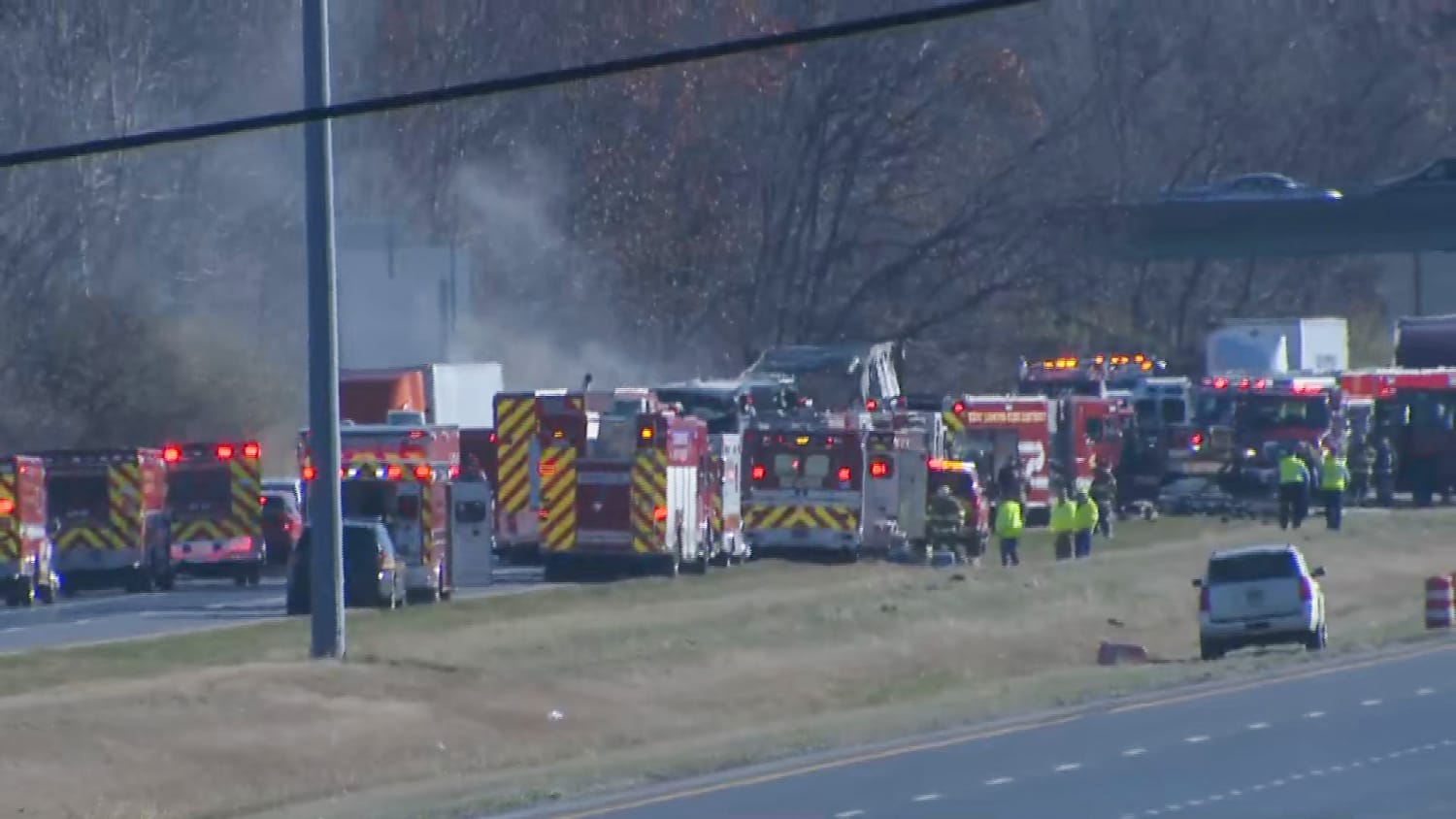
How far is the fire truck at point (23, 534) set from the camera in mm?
40281

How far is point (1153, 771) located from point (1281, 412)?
3744 cm

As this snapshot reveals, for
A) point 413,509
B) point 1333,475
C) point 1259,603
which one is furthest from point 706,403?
point 1259,603

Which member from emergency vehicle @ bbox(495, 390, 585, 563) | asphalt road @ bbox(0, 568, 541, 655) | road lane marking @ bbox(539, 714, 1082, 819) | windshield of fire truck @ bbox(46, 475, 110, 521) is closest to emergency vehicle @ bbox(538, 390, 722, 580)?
emergency vehicle @ bbox(495, 390, 585, 563)

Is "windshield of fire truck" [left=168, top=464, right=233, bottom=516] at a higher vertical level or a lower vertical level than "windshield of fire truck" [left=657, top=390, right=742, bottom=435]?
lower

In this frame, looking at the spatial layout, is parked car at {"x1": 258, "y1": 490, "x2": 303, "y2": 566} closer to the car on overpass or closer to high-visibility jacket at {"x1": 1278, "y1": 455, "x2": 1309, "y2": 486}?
high-visibility jacket at {"x1": 1278, "y1": 455, "x2": 1309, "y2": 486}

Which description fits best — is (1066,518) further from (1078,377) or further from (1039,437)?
(1078,377)

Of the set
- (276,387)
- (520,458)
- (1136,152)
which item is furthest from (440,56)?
(520,458)

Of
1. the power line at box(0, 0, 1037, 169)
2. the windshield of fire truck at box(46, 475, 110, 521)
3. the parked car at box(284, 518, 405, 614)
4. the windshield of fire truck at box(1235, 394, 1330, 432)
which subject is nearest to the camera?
the power line at box(0, 0, 1037, 169)

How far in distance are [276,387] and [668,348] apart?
16.3 m

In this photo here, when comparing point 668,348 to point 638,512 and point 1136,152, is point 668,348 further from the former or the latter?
point 638,512

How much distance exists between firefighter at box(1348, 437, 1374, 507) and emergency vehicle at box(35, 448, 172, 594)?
30.3 meters

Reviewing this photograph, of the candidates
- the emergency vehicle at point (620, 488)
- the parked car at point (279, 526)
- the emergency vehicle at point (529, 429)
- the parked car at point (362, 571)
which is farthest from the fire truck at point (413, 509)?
the parked car at point (279, 526)

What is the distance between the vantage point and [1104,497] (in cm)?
5409

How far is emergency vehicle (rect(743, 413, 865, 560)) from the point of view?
46250 mm
